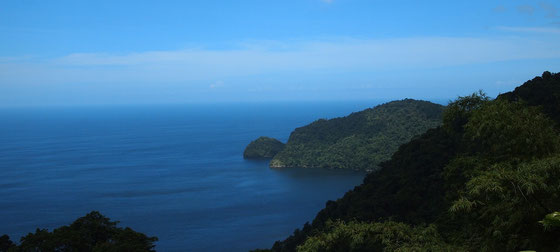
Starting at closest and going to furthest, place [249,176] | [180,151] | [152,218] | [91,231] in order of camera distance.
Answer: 1. [91,231]
2. [152,218]
3. [249,176]
4. [180,151]

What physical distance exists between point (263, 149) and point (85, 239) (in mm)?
64118

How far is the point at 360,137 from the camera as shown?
72250mm

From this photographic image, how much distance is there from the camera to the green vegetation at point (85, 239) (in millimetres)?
14939

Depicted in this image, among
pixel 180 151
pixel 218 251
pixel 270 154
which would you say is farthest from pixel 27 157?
pixel 218 251

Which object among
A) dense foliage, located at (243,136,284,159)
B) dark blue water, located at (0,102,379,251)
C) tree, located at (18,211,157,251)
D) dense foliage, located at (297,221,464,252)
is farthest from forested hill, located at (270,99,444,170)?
dense foliage, located at (297,221,464,252)

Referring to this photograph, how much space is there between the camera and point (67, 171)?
214ft

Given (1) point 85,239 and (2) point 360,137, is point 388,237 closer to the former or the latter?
(1) point 85,239

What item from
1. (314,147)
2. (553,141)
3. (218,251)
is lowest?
(218,251)

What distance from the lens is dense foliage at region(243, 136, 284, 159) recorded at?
7919cm

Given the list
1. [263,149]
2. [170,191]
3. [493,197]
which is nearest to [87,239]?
[493,197]

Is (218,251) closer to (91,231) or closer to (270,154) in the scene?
(91,231)

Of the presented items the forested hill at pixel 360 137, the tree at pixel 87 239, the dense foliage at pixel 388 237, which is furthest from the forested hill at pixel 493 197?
the forested hill at pixel 360 137

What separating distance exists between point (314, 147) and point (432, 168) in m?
50.6

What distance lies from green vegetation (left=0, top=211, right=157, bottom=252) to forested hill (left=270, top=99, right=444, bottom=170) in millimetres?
51488
